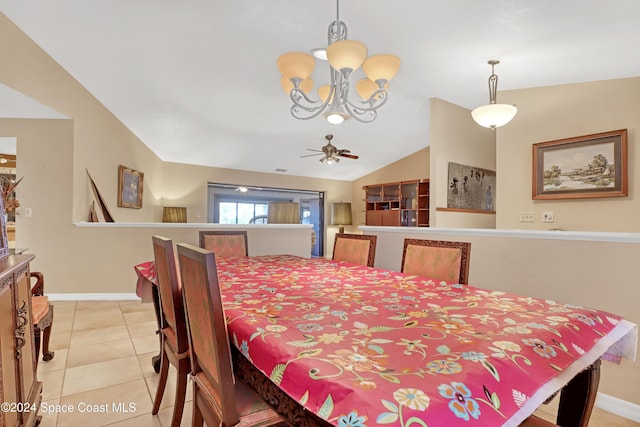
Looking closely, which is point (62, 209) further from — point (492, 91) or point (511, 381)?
point (492, 91)

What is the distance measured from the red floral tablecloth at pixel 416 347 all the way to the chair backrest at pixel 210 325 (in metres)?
0.07

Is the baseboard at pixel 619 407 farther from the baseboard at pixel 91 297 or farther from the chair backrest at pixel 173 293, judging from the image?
the baseboard at pixel 91 297

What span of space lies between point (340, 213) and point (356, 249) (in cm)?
580

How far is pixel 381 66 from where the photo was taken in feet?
7.02

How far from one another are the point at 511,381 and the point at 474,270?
1.96 metres

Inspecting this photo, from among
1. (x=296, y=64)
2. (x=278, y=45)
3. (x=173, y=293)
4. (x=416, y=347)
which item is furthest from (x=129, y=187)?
(x=416, y=347)

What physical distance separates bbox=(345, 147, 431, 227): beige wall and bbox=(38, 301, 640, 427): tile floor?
226 inches

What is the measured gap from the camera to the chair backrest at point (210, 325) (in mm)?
902

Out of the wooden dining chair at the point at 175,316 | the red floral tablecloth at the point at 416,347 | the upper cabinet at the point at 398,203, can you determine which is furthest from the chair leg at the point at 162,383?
the upper cabinet at the point at 398,203

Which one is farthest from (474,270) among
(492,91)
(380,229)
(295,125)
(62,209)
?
(62,209)

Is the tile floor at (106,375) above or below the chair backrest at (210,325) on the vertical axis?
below

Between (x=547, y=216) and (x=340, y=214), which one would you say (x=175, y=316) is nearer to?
(x=547, y=216)

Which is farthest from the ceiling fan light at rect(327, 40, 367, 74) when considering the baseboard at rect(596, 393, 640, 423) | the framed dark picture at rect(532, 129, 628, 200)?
the framed dark picture at rect(532, 129, 628, 200)

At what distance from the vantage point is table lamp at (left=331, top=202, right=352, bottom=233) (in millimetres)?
8289
